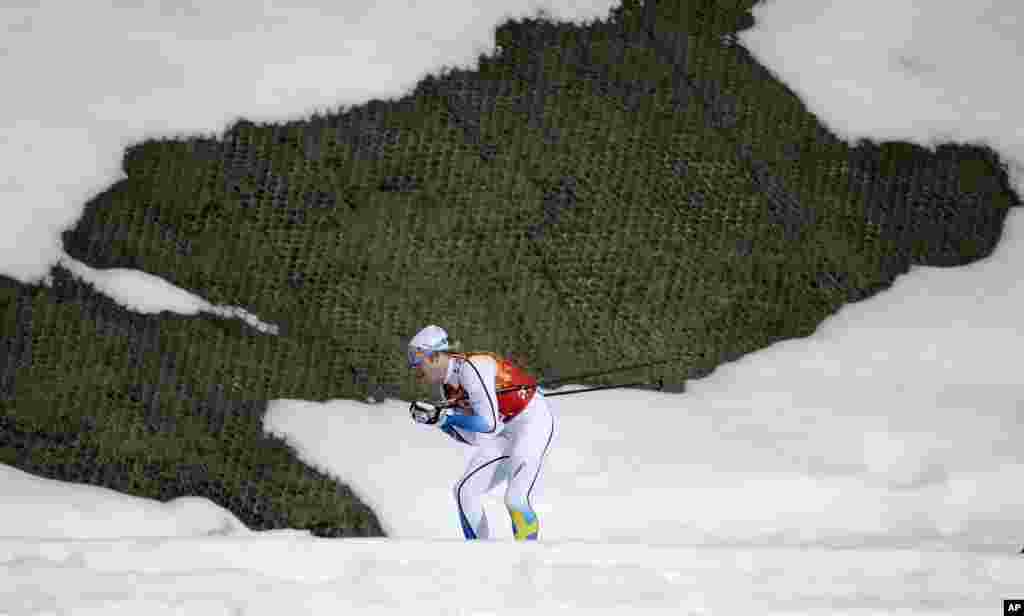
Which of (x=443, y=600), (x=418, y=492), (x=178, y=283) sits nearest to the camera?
(x=443, y=600)

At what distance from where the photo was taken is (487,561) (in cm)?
496

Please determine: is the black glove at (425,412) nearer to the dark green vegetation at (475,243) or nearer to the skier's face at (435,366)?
the skier's face at (435,366)

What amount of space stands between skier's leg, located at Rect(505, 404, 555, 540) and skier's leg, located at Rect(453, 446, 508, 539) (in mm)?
67

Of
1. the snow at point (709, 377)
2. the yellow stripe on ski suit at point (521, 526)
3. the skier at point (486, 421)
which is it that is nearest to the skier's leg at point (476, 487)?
the skier at point (486, 421)

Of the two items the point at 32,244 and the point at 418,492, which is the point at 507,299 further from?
the point at 32,244

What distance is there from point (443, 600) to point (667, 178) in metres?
3.33

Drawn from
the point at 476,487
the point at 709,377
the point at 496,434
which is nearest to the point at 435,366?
the point at 496,434

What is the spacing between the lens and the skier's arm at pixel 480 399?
5.25 metres

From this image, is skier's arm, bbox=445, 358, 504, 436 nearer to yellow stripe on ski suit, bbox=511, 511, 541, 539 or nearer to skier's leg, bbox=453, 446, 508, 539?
skier's leg, bbox=453, 446, 508, 539

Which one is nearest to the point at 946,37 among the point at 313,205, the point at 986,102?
the point at 986,102

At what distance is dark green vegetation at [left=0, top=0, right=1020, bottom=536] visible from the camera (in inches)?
260

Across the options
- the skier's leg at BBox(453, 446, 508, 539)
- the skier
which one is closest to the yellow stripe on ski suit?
the skier

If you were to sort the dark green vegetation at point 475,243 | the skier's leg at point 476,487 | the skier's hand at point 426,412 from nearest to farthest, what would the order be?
the skier's hand at point 426,412, the skier's leg at point 476,487, the dark green vegetation at point 475,243

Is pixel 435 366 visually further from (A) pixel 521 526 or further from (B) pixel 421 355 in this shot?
(A) pixel 521 526
